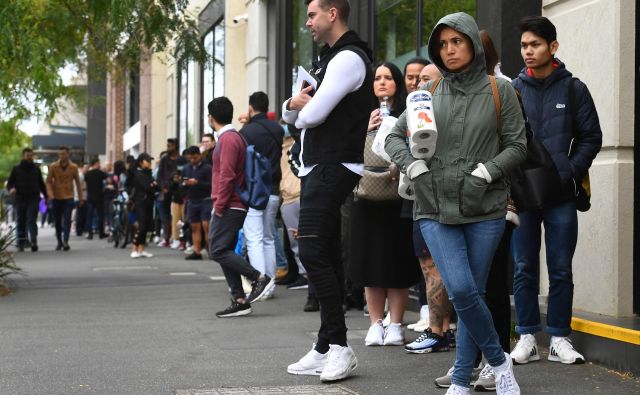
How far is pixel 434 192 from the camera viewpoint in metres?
5.14

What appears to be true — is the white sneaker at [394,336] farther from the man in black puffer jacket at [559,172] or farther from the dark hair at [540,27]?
the dark hair at [540,27]

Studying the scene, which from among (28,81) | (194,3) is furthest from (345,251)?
(194,3)

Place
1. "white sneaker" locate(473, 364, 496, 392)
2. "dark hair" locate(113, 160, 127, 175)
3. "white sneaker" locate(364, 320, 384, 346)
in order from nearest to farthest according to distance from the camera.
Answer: "white sneaker" locate(473, 364, 496, 392) → "white sneaker" locate(364, 320, 384, 346) → "dark hair" locate(113, 160, 127, 175)

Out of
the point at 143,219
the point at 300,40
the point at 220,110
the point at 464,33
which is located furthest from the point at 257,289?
the point at 143,219

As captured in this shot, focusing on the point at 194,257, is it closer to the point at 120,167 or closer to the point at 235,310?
the point at 235,310

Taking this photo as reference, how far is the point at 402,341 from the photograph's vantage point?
7441 mm

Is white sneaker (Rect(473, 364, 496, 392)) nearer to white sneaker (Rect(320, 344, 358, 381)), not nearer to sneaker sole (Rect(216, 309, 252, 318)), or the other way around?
white sneaker (Rect(320, 344, 358, 381))

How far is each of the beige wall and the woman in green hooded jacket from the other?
2.08m

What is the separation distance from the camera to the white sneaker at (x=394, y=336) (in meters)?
7.38

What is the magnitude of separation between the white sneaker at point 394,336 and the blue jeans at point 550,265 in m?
0.98

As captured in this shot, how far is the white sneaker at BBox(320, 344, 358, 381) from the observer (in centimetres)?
593

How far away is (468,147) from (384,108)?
2389mm

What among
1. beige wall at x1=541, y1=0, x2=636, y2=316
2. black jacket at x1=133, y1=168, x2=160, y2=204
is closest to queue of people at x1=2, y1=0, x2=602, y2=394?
beige wall at x1=541, y1=0, x2=636, y2=316

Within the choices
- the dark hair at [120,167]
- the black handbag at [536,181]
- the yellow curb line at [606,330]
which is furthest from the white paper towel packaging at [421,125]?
the dark hair at [120,167]
